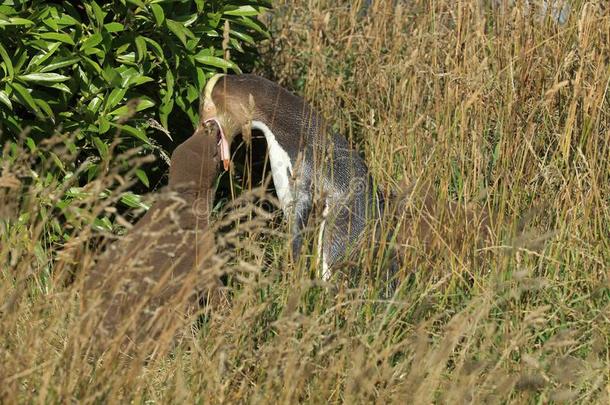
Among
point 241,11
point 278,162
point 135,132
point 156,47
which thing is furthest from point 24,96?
point 278,162

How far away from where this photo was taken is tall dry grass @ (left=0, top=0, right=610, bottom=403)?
110 inches

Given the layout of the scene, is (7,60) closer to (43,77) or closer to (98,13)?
(43,77)

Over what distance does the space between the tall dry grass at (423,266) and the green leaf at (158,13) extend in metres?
0.89

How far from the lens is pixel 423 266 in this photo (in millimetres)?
4094

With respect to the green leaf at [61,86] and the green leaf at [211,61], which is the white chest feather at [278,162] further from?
the green leaf at [61,86]

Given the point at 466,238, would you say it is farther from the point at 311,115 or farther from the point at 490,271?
the point at 311,115

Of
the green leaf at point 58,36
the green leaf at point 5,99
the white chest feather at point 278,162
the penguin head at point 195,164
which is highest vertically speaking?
the green leaf at point 58,36

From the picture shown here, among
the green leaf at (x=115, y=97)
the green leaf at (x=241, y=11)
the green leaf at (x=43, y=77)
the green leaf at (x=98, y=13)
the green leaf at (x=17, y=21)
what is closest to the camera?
the green leaf at (x=17, y=21)

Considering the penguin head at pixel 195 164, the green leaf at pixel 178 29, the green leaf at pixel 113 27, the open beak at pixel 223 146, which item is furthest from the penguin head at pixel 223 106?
the green leaf at pixel 113 27

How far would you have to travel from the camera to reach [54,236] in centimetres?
479

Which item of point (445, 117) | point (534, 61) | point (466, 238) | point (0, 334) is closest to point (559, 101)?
point (534, 61)

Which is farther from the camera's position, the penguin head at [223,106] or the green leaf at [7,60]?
the penguin head at [223,106]

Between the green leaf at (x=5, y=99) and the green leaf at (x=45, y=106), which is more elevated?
the green leaf at (x=5, y=99)

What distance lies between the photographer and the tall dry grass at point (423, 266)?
2.79m
